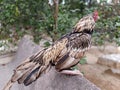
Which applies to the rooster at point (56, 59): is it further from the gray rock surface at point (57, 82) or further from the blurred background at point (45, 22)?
the blurred background at point (45, 22)

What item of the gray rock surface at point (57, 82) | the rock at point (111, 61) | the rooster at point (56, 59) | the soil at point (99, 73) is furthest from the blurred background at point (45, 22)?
the rock at point (111, 61)

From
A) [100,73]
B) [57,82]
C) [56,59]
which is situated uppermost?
[56,59]

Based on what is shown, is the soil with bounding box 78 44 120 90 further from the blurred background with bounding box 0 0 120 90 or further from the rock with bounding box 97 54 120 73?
the blurred background with bounding box 0 0 120 90

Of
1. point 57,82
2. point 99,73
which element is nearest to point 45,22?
point 57,82

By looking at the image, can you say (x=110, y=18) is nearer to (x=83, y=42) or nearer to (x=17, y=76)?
(x=83, y=42)

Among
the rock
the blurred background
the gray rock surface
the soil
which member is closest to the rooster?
the gray rock surface

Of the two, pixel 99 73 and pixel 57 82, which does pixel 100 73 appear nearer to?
pixel 99 73
